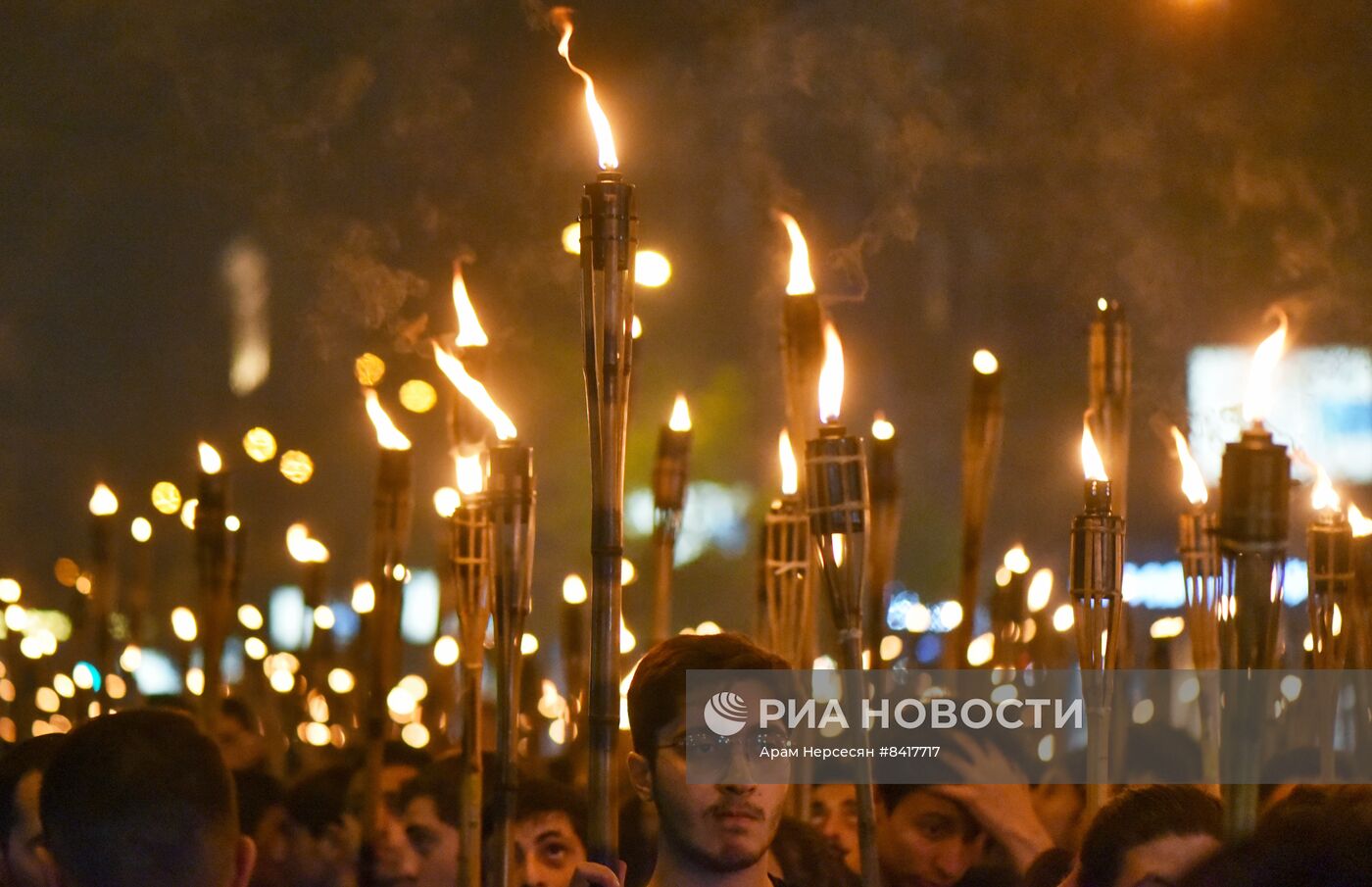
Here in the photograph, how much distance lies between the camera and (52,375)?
9812 millimetres

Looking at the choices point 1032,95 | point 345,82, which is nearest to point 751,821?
point 345,82

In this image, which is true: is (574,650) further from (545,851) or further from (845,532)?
(845,532)

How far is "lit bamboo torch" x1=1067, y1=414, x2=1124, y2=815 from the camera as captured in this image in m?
3.99

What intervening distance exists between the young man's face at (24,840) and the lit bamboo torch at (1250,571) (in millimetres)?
2999

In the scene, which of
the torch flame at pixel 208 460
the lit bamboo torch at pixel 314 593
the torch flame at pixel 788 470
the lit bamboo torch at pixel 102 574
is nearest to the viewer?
the torch flame at pixel 788 470

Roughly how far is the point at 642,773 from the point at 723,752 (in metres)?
0.22

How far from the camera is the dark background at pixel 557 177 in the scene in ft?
27.5

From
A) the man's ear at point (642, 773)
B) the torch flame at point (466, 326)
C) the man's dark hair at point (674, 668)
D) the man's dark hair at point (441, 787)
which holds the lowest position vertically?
the man's dark hair at point (441, 787)

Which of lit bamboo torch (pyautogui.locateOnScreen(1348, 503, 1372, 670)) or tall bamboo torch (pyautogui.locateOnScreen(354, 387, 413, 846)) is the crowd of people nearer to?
tall bamboo torch (pyautogui.locateOnScreen(354, 387, 413, 846))

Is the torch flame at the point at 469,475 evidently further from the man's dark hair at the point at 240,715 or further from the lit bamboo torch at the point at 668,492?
the man's dark hair at the point at 240,715

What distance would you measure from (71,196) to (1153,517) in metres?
7.28

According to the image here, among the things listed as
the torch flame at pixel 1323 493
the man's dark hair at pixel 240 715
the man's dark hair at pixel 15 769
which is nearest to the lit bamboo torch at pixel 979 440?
the torch flame at pixel 1323 493

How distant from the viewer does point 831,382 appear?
394 cm

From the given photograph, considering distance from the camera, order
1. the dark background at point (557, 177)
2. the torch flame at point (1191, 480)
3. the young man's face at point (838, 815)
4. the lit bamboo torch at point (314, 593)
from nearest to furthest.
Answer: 1. the torch flame at point (1191, 480)
2. the young man's face at point (838, 815)
3. the dark background at point (557, 177)
4. the lit bamboo torch at point (314, 593)
